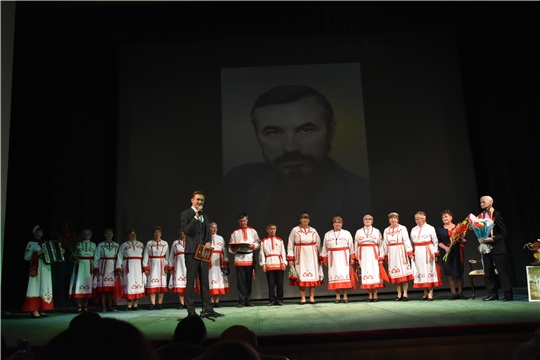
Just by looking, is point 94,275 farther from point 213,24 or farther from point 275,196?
point 213,24

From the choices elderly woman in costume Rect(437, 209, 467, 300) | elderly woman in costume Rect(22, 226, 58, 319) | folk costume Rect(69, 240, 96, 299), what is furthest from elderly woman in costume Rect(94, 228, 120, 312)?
elderly woman in costume Rect(437, 209, 467, 300)

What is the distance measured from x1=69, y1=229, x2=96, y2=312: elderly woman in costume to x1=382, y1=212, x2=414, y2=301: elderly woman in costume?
461 centimetres

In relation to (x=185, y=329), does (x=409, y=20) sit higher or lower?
higher

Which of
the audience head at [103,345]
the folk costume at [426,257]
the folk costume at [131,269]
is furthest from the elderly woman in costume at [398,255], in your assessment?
the audience head at [103,345]

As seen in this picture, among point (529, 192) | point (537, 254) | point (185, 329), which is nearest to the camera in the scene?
point (185, 329)

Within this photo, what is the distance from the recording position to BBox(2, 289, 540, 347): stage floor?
392 cm

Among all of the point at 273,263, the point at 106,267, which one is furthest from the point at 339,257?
the point at 106,267

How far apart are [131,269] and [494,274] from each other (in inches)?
212

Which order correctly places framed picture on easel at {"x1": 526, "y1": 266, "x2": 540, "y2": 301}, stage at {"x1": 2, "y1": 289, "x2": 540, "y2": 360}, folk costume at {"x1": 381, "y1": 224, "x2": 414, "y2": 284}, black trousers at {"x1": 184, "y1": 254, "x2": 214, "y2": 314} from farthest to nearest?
folk costume at {"x1": 381, "y1": 224, "x2": 414, "y2": 284} < framed picture on easel at {"x1": 526, "y1": 266, "x2": 540, "y2": 301} < black trousers at {"x1": 184, "y1": 254, "x2": 214, "y2": 314} < stage at {"x1": 2, "y1": 289, "x2": 540, "y2": 360}

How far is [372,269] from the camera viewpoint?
760 centimetres

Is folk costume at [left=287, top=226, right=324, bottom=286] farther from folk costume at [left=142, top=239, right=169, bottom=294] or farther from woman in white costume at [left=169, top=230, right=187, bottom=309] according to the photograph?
folk costume at [left=142, top=239, right=169, bottom=294]

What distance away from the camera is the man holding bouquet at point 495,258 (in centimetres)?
671

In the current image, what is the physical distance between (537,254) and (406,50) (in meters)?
4.65

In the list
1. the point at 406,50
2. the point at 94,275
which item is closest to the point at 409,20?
the point at 406,50
